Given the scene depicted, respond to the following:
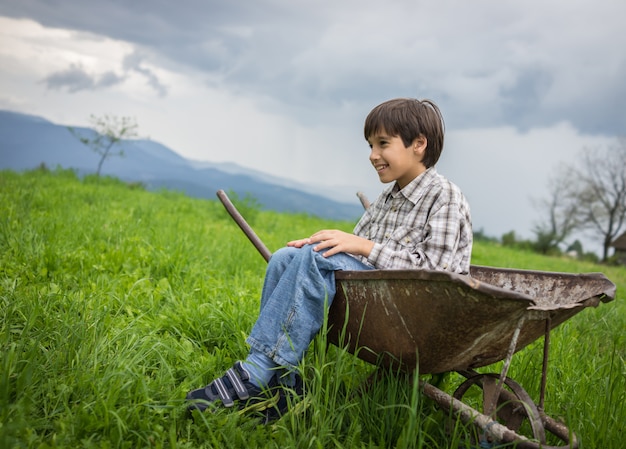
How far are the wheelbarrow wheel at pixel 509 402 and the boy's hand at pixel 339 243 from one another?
817mm

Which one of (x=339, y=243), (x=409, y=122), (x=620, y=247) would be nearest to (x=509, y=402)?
(x=339, y=243)

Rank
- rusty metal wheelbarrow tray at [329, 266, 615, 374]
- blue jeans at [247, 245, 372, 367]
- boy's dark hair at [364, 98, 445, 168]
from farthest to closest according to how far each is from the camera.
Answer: boy's dark hair at [364, 98, 445, 168], blue jeans at [247, 245, 372, 367], rusty metal wheelbarrow tray at [329, 266, 615, 374]

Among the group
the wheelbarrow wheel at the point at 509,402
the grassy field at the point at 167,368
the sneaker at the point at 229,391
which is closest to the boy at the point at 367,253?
the sneaker at the point at 229,391

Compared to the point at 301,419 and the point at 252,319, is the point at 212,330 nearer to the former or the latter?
the point at 252,319

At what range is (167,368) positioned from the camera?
8.63 ft

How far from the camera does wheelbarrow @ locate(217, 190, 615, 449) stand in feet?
6.20

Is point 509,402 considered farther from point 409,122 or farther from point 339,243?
point 409,122

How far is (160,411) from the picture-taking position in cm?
222

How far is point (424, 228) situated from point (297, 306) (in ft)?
2.39

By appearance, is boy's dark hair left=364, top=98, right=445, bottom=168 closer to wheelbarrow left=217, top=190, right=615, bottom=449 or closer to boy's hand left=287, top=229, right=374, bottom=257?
boy's hand left=287, top=229, right=374, bottom=257

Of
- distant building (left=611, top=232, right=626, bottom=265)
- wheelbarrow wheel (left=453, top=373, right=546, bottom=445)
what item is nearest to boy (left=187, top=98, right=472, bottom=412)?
wheelbarrow wheel (left=453, top=373, right=546, bottom=445)

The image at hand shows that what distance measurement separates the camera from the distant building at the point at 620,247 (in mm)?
30447

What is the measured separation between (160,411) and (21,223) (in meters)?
3.79

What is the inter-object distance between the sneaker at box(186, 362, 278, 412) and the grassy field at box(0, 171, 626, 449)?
0.07 meters
